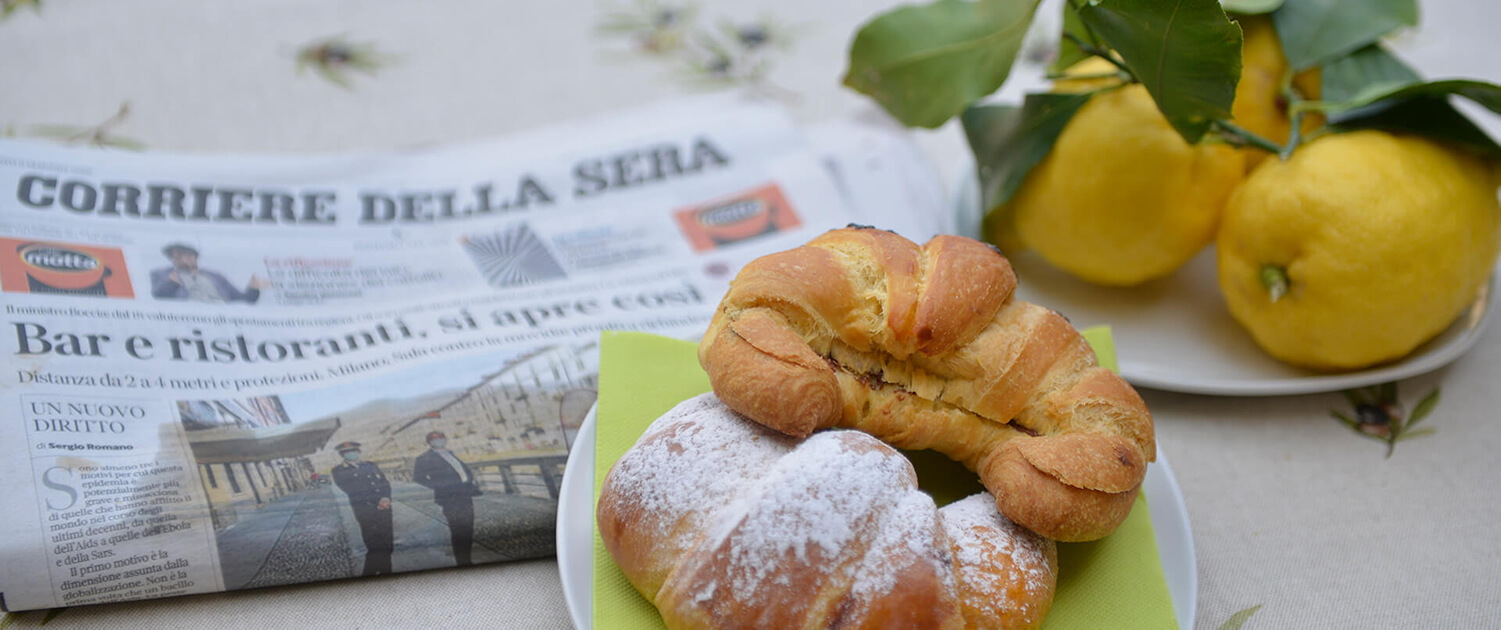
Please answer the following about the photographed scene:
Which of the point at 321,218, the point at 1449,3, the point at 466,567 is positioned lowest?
the point at 466,567

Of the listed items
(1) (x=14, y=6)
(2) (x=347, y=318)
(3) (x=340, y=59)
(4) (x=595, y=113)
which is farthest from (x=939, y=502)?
(1) (x=14, y=6)

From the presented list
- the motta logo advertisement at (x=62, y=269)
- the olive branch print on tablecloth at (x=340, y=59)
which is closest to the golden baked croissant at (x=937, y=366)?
the motta logo advertisement at (x=62, y=269)

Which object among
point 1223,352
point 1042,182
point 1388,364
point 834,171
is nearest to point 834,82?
point 834,171

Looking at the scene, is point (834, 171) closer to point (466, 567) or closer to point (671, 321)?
point (671, 321)

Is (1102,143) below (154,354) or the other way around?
the other way around

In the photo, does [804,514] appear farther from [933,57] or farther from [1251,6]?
[1251,6]

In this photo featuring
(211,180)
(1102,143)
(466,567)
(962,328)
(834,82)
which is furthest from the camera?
(834,82)
